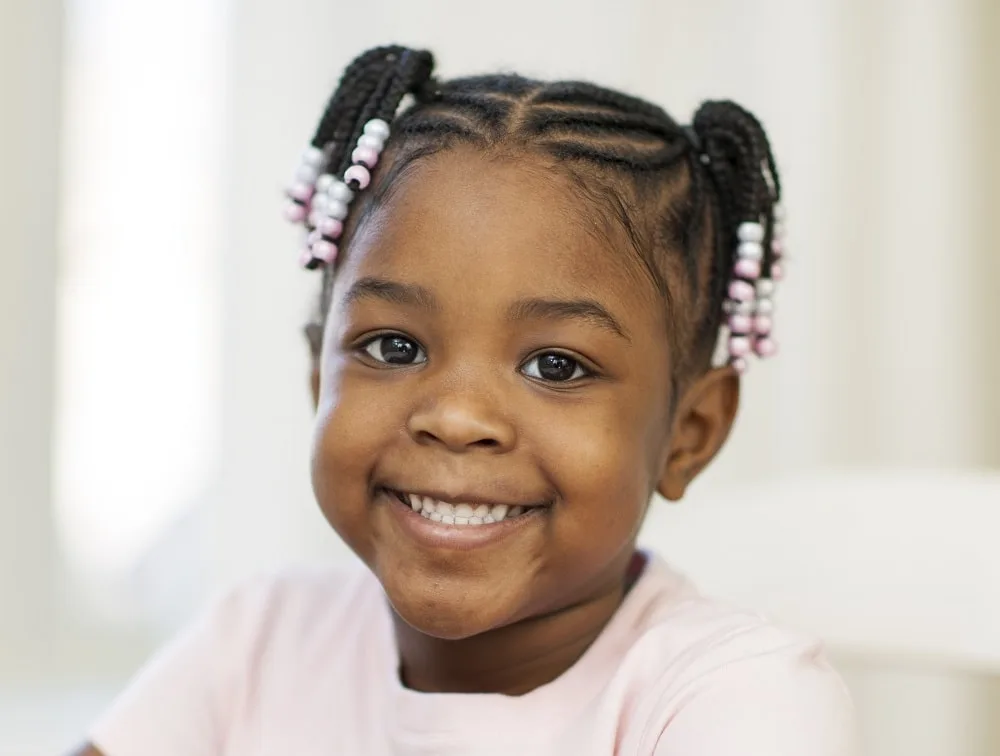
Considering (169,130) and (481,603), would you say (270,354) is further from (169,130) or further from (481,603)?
(481,603)

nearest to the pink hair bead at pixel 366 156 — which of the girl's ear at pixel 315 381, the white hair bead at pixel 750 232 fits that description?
the girl's ear at pixel 315 381

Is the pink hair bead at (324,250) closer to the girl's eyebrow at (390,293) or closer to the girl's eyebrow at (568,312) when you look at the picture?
the girl's eyebrow at (390,293)

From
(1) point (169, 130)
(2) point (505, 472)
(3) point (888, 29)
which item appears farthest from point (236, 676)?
(3) point (888, 29)

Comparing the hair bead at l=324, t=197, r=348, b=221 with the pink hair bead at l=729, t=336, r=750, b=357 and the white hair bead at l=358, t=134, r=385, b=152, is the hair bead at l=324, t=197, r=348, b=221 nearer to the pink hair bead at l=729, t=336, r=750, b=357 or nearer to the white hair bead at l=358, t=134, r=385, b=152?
the white hair bead at l=358, t=134, r=385, b=152

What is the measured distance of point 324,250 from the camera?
1.08 m

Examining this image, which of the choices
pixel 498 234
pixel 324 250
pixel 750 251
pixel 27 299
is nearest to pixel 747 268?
pixel 750 251

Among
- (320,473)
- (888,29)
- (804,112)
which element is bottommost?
(320,473)

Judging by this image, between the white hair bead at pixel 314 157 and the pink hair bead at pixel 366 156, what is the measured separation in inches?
3.9

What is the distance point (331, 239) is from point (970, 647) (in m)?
0.64

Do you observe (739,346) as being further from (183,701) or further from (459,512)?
(183,701)

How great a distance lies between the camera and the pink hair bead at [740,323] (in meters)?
1.13

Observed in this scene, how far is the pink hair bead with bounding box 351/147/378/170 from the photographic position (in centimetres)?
106

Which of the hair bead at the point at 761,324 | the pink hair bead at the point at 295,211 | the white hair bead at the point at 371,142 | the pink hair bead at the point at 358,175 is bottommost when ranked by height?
the hair bead at the point at 761,324

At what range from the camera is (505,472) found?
96 cm
